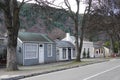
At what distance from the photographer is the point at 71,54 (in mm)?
60344

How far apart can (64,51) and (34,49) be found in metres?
13.9

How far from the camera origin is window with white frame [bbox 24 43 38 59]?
41.8 metres

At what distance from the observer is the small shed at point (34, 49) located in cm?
4118

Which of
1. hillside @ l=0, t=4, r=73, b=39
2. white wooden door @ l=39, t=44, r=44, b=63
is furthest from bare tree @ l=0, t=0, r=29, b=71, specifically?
→ white wooden door @ l=39, t=44, r=44, b=63

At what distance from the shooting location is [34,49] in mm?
43438

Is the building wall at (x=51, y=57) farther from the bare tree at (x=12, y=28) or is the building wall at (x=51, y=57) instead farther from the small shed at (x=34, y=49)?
the bare tree at (x=12, y=28)

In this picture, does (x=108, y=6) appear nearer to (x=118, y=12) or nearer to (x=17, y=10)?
(x=118, y=12)

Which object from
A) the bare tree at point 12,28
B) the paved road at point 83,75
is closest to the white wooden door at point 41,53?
the bare tree at point 12,28

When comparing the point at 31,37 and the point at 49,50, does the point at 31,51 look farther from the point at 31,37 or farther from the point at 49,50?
the point at 49,50

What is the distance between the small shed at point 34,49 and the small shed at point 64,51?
4752 millimetres

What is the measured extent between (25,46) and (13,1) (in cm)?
1373

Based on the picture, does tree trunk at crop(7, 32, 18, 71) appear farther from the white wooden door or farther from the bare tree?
the white wooden door

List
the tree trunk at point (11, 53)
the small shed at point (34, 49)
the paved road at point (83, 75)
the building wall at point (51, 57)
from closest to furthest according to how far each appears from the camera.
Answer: the paved road at point (83, 75)
the tree trunk at point (11, 53)
the small shed at point (34, 49)
the building wall at point (51, 57)

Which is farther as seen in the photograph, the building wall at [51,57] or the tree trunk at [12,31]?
the building wall at [51,57]
